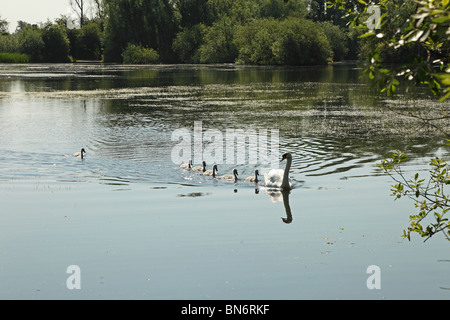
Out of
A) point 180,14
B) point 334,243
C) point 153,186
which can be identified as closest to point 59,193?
point 153,186

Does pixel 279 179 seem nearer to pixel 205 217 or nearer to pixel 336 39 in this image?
pixel 205 217

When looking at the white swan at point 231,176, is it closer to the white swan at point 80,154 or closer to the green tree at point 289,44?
the white swan at point 80,154

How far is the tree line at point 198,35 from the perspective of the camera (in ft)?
297

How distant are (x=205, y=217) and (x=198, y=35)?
Answer: 314ft

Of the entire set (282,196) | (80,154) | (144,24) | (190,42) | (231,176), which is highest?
(144,24)

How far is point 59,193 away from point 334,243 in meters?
7.57

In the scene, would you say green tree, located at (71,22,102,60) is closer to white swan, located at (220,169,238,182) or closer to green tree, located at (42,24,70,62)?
green tree, located at (42,24,70,62)

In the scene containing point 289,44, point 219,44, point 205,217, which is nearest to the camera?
point 205,217

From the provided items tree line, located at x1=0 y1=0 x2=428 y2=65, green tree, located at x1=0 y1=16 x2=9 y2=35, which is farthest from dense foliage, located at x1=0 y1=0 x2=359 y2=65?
green tree, located at x1=0 y1=16 x2=9 y2=35

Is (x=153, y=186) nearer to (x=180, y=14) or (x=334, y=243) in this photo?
(x=334, y=243)

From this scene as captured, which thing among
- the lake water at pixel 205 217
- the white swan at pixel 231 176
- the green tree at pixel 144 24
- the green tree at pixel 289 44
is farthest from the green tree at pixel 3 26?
the white swan at pixel 231 176

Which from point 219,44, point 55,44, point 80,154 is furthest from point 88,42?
point 80,154

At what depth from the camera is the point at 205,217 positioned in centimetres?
1259

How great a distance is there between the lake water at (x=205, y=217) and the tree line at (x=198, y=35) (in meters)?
63.3
